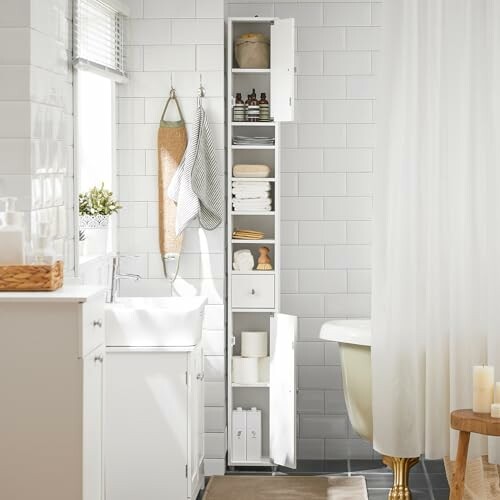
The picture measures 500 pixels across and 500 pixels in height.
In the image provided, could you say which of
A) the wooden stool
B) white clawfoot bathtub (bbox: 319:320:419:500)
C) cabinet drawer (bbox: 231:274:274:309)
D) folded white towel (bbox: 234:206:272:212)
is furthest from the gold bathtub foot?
folded white towel (bbox: 234:206:272:212)

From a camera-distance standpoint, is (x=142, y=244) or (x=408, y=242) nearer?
Result: (x=408, y=242)

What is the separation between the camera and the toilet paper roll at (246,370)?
5.44 metres

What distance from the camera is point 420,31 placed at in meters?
4.15

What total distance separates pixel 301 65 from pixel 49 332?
3038 mm

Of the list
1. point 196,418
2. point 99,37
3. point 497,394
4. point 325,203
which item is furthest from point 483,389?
point 99,37

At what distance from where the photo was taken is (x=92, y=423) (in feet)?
11.2

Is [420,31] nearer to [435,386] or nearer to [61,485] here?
[435,386]

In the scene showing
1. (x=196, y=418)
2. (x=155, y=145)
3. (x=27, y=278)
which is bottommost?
(x=196, y=418)

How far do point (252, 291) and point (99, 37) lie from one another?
1.61 m

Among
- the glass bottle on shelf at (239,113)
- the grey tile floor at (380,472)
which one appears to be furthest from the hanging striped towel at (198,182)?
the grey tile floor at (380,472)

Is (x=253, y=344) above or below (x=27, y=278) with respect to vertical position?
below

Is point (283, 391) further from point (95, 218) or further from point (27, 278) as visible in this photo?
point (27, 278)

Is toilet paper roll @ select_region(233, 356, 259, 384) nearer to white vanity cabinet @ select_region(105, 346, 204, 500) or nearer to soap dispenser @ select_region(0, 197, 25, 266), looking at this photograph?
white vanity cabinet @ select_region(105, 346, 204, 500)

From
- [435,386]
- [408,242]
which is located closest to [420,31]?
[408,242]
